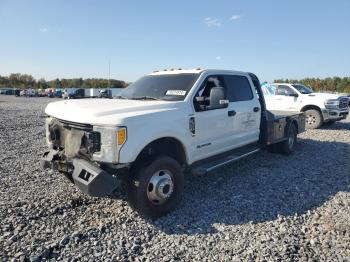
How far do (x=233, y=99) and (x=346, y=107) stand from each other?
9.80 meters

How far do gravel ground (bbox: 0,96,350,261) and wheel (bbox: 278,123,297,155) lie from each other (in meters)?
1.40

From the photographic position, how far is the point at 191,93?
4621mm

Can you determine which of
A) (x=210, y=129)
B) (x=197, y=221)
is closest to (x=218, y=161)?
(x=210, y=129)

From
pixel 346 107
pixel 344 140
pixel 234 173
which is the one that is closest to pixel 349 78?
pixel 346 107

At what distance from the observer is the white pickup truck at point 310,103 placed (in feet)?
40.0

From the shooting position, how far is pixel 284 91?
1359 cm

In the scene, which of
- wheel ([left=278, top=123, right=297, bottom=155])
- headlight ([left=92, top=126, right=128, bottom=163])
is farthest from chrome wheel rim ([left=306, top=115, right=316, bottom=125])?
headlight ([left=92, top=126, right=128, bottom=163])

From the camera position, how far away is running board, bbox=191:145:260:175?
4.50 m

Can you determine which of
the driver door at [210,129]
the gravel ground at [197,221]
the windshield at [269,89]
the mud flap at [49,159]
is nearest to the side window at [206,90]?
the driver door at [210,129]

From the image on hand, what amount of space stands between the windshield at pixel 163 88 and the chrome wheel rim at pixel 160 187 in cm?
119

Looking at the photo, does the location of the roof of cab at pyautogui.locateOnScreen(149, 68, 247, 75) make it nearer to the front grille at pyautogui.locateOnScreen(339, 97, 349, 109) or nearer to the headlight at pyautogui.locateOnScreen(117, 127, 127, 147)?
the headlight at pyautogui.locateOnScreen(117, 127, 127, 147)

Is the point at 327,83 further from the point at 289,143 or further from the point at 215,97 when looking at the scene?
the point at 215,97

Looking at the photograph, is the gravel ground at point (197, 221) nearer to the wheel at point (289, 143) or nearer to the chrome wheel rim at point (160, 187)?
the chrome wheel rim at point (160, 187)

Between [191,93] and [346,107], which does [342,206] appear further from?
[346,107]
